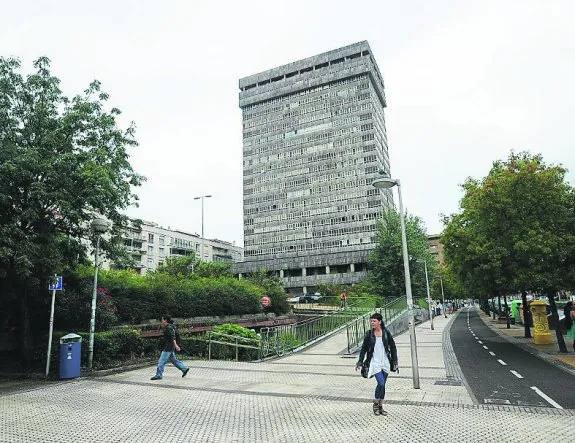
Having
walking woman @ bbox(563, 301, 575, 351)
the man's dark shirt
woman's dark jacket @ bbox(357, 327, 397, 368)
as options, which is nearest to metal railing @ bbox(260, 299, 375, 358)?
the man's dark shirt

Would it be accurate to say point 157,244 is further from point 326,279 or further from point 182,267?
point 182,267

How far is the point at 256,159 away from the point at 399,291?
237ft

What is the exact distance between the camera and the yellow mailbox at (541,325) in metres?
19.0

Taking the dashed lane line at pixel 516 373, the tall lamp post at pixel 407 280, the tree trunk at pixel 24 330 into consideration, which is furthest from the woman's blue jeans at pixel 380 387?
the tree trunk at pixel 24 330

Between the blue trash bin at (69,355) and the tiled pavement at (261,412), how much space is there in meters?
0.57

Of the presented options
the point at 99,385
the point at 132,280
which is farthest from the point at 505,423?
the point at 132,280

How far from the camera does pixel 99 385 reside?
402 inches

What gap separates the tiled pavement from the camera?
6.23 metres

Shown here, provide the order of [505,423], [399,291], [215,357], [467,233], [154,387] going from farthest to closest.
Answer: [399,291]
[467,233]
[215,357]
[154,387]
[505,423]

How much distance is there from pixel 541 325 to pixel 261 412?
55.5ft

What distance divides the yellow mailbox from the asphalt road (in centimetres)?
233

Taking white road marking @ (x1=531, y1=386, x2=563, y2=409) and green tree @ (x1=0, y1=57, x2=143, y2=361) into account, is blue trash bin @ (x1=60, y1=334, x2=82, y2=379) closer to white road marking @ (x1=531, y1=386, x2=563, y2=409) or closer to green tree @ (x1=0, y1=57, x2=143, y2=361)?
green tree @ (x1=0, y1=57, x2=143, y2=361)

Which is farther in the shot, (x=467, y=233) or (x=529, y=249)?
(x=467, y=233)

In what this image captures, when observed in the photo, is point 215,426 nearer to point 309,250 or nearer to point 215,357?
point 215,357
